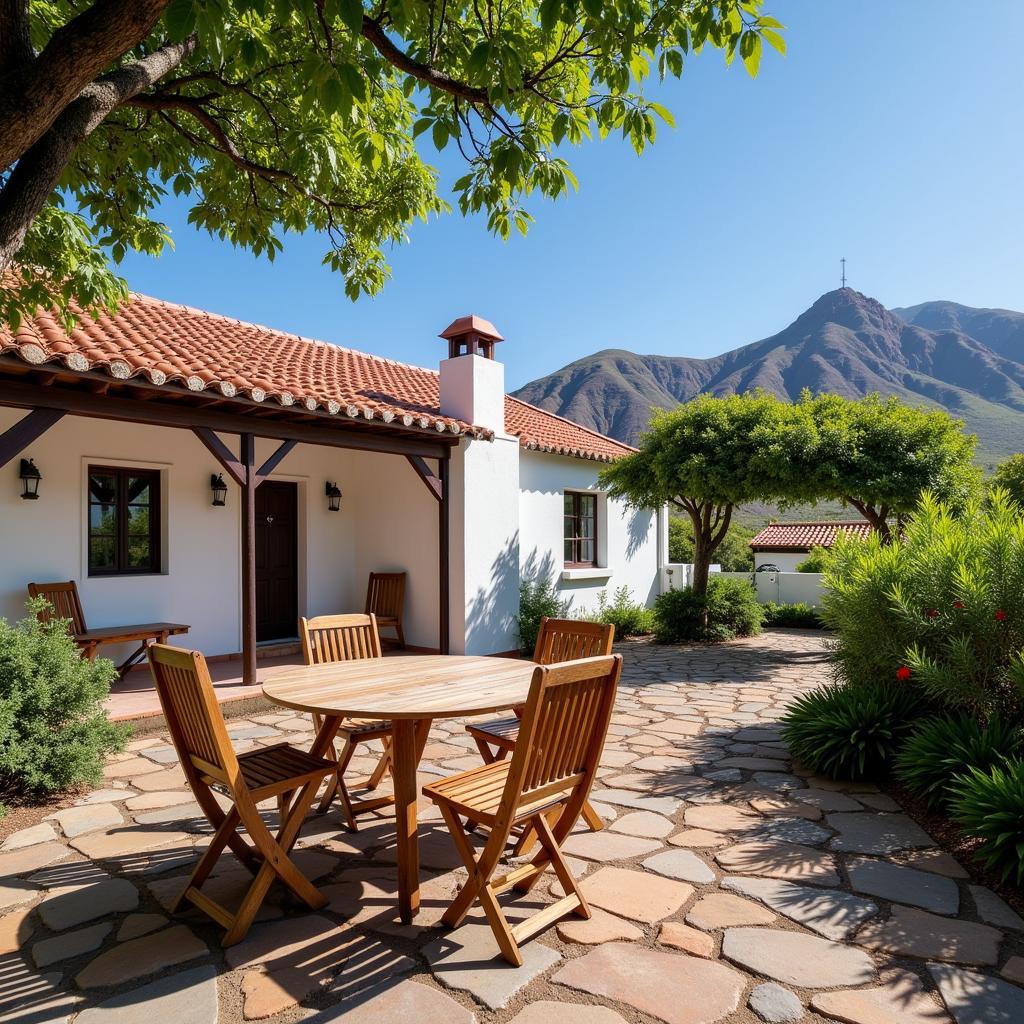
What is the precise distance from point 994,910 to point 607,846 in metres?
1.67

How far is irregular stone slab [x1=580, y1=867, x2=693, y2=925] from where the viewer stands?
Answer: 2.87 metres

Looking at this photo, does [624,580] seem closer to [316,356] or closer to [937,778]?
[316,356]

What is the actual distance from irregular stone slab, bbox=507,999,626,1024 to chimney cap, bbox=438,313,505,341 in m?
8.72

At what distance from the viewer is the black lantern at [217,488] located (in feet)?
27.8

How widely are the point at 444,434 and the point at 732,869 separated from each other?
250 inches

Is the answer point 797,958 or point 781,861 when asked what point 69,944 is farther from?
point 781,861

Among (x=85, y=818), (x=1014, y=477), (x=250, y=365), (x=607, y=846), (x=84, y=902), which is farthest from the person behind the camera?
(x=1014, y=477)

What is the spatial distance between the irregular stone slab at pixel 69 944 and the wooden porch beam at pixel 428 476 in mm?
6178

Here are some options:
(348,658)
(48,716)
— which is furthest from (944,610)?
(48,716)

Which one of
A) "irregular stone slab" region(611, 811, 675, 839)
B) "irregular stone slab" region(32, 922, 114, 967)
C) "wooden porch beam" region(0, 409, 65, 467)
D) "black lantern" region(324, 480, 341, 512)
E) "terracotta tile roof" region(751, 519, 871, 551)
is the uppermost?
"wooden porch beam" region(0, 409, 65, 467)

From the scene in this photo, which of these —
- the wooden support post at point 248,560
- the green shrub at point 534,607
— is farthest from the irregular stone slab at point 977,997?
the green shrub at point 534,607

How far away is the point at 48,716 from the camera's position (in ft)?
14.1

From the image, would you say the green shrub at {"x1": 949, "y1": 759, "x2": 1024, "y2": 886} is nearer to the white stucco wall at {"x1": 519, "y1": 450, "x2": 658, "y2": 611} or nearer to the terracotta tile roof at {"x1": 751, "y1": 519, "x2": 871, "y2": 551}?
the white stucco wall at {"x1": 519, "y1": 450, "x2": 658, "y2": 611}

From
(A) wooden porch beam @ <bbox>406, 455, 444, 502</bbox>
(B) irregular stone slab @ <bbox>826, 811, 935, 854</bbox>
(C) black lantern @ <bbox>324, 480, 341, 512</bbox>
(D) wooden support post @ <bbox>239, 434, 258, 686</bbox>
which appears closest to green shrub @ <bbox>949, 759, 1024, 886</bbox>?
(B) irregular stone slab @ <bbox>826, 811, 935, 854</bbox>
